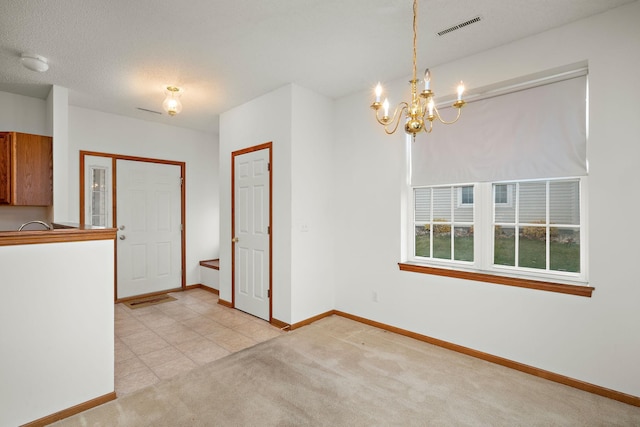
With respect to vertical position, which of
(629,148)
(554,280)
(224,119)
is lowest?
(554,280)

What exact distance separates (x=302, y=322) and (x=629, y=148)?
134 inches

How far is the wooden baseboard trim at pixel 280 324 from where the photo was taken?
3586mm

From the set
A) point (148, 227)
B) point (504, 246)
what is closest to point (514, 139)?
point (504, 246)

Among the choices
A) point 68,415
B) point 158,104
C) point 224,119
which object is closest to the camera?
point 68,415

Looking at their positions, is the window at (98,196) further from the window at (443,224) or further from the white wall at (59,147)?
the window at (443,224)

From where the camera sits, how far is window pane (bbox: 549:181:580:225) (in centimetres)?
259

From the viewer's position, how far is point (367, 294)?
378 cm

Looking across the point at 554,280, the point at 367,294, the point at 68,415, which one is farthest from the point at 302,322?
the point at 554,280

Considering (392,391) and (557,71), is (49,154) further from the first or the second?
(557,71)

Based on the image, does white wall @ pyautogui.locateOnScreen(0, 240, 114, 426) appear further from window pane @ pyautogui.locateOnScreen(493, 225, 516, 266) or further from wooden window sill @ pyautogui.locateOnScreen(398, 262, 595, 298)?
window pane @ pyautogui.locateOnScreen(493, 225, 516, 266)

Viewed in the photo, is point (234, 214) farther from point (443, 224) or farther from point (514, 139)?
point (514, 139)

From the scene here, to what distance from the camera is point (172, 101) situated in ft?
11.5

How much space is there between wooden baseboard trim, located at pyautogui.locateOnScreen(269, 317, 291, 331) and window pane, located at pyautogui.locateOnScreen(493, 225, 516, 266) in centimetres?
233

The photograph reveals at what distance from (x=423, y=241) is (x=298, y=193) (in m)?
1.55
